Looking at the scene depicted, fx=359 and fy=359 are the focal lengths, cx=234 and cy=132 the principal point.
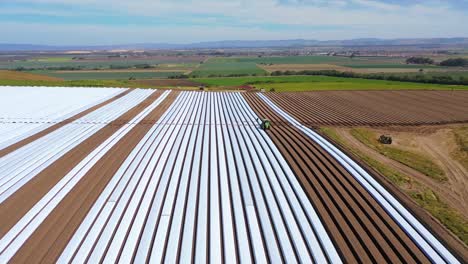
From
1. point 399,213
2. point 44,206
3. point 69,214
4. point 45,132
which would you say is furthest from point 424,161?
point 45,132

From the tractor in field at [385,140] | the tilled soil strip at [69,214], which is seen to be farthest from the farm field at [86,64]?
the tilled soil strip at [69,214]

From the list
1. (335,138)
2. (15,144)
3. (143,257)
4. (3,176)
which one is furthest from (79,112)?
(143,257)

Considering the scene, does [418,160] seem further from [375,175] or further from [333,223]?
[333,223]

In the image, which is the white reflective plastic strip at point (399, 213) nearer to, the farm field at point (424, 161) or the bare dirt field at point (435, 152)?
the farm field at point (424, 161)

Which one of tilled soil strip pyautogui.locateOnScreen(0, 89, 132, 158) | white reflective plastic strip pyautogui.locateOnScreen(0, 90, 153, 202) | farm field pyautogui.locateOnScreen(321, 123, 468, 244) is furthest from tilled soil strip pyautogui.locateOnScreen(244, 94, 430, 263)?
tilled soil strip pyautogui.locateOnScreen(0, 89, 132, 158)

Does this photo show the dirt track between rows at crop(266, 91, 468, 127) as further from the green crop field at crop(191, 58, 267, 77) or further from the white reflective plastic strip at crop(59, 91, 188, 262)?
the green crop field at crop(191, 58, 267, 77)
